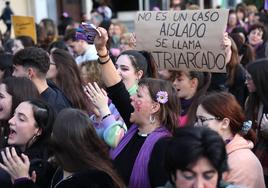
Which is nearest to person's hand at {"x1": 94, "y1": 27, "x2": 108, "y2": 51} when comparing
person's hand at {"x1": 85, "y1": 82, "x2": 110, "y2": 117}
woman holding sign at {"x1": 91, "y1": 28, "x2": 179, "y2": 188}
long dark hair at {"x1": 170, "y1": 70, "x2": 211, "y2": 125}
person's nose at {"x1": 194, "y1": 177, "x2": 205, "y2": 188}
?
woman holding sign at {"x1": 91, "y1": 28, "x2": 179, "y2": 188}

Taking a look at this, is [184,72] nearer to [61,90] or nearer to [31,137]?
[61,90]

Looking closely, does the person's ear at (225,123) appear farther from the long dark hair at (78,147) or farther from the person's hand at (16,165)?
the person's hand at (16,165)

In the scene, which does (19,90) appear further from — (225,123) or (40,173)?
(225,123)

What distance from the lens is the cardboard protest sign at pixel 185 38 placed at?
4254 millimetres

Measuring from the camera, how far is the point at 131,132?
3.52 meters

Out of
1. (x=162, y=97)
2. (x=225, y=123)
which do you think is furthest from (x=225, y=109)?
(x=162, y=97)

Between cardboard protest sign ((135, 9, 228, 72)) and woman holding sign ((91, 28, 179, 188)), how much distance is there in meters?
0.78

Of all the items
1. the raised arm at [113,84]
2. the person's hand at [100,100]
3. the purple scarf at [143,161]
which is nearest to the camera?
the purple scarf at [143,161]

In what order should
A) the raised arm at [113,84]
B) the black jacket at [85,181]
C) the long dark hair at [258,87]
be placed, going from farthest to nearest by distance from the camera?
1. the long dark hair at [258,87]
2. the raised arm at [113,84]
3. the black jacket at [85,181]

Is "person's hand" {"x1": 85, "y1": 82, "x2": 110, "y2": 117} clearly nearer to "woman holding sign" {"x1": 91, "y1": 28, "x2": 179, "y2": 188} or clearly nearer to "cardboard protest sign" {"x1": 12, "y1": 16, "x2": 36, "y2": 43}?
"woman holding sign" {"x1": 91, "y1": 28, "x2": 179, "y2": 188}

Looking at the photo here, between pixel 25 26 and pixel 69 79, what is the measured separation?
150 inches

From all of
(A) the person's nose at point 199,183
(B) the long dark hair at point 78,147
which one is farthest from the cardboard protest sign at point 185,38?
(A) the person's nose at point 199,183

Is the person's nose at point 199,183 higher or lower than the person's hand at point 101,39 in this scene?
lower

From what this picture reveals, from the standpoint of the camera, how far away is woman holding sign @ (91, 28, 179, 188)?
3.21 m
